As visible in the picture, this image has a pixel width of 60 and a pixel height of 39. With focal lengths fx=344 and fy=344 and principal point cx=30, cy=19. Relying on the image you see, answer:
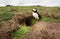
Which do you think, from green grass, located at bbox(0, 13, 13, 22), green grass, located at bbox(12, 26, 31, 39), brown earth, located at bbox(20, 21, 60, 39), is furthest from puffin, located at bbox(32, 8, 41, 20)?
green grass, located at bbox(12, 26, 31, 39)

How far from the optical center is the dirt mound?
72.9 feet

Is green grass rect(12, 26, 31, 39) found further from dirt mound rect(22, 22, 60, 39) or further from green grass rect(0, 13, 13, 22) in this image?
green grass rect(0, 13, 13, 22)

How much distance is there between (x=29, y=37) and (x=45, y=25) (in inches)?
71.0

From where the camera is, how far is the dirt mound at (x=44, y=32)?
2222 centimetres

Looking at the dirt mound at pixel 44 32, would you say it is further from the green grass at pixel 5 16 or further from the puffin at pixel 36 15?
the green grass at pixel 5 16

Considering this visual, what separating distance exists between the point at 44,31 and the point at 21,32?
1816 mm

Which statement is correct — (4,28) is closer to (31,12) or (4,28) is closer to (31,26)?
(31,26)

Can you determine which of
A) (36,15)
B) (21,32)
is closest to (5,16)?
(36,15)

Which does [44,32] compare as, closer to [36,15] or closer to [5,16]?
[36,15]

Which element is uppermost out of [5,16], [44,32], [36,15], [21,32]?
[5,16]

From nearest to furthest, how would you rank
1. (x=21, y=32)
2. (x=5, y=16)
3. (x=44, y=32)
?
(x=44, y=32) < (x=21, y=32) < (x=5, y=16)

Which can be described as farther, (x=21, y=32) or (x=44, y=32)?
(x=21, y=32)

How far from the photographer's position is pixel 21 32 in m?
23.5

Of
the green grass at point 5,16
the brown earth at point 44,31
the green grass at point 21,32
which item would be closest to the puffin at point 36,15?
the green grass at point 5,16
